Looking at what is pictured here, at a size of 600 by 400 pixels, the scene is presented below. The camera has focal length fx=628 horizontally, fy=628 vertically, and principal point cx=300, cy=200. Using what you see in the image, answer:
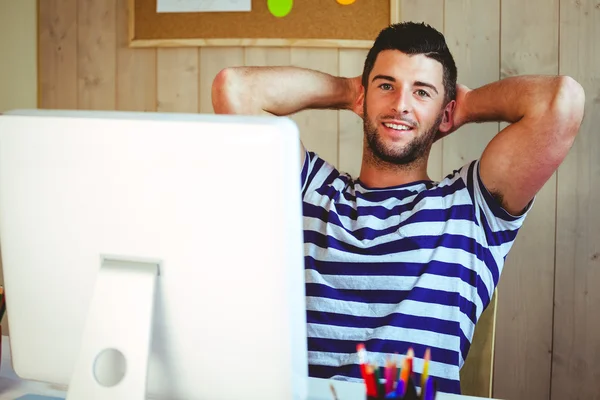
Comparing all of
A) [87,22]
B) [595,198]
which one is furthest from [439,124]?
[87,22]

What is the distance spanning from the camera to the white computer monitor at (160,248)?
2.20ft

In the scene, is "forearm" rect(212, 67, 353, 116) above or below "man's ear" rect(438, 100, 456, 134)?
above

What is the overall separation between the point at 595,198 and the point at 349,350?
109cm

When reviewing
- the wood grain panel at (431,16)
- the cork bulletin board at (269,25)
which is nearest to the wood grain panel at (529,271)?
the wood grain panel at (431,16)

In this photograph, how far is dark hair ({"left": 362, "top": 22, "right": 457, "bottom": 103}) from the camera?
1592 mm

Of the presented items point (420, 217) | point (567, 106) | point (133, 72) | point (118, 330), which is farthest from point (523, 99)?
point (133, 72)

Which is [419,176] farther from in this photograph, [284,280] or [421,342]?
[284,280]

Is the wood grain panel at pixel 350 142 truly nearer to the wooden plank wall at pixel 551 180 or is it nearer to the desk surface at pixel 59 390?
the wooden plank wall at pixel 551 180

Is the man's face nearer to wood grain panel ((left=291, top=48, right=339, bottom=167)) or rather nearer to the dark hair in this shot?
the dark hair

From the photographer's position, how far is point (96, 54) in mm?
2289

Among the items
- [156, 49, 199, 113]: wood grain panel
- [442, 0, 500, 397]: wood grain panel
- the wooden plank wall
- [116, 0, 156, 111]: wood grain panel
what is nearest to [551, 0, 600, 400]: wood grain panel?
the wooden plank wall

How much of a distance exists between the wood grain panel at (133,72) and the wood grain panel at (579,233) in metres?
1.39

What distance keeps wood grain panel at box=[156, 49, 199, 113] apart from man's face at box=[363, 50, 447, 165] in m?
0.83

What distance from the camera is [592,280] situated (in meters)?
2.02
